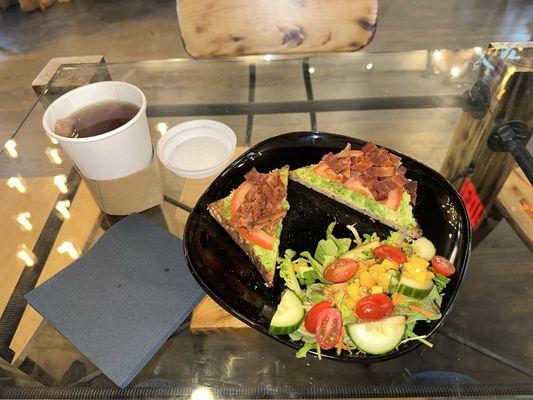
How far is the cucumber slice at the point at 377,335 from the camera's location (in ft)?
3.43

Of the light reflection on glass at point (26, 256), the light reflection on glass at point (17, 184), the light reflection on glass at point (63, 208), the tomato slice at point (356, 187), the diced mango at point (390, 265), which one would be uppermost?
the diced mango at point (390, 265)

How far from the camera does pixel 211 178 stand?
1.63 metres

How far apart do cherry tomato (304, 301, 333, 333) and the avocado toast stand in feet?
1.57

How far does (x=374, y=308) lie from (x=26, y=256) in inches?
47.9

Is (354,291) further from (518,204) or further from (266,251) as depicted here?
(518,204)

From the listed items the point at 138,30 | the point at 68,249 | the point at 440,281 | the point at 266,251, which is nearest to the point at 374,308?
the point at 440,281

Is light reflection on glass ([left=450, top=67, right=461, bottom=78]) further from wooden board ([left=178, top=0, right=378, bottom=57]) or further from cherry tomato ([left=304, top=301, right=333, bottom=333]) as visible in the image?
cherry tomato ([left=304, top=301, right=333, bottom=333])

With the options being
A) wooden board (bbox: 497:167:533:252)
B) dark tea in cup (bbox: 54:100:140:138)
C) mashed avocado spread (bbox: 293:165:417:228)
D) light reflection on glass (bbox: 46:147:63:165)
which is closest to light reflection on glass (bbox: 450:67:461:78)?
wooden board (bbox: 497:167:533:252)

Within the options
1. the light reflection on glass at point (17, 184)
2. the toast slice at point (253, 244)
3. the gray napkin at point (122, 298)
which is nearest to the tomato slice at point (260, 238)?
the toast slice at point (253, 244)

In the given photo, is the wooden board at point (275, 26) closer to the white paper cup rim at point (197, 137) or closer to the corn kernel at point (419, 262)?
the white paper cup rim at point (197, 137)

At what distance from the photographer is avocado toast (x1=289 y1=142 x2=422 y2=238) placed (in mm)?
1425

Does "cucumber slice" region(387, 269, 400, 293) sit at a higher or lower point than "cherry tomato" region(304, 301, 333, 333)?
higher

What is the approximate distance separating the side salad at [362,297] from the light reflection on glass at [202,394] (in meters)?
0.24

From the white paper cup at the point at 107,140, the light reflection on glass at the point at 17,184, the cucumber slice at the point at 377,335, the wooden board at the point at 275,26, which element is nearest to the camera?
the cucumber slice at the point at 377,335
